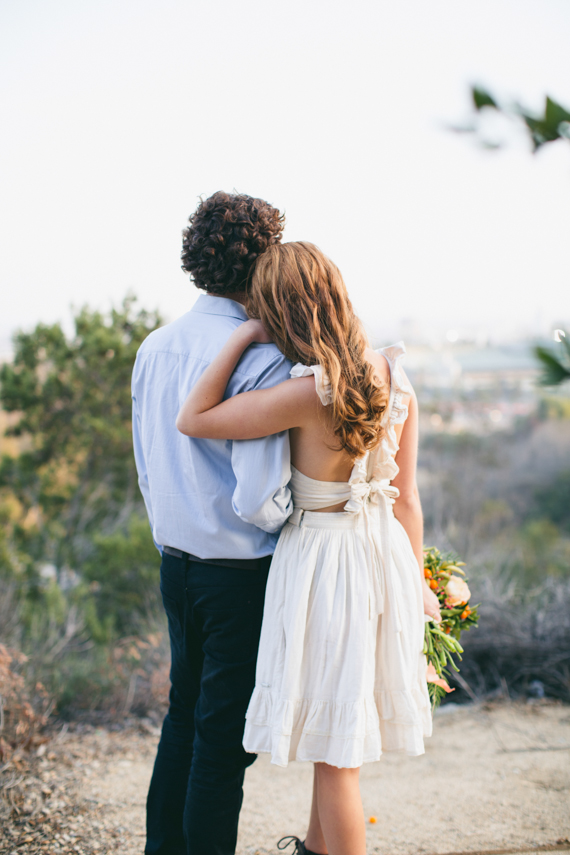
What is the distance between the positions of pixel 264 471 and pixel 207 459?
0.20 meters

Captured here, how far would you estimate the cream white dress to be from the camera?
4.48 feet

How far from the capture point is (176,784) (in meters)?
1.66

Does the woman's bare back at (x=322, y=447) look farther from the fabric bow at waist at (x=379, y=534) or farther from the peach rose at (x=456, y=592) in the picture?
the peach rose at (x=456, y=592)

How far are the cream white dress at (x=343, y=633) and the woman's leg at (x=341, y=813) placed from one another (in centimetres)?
7

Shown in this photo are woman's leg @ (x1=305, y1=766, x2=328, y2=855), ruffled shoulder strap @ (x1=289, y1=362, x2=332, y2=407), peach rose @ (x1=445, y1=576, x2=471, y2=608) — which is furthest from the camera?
peach rose @ (x1=445, y1=576, x2=471, y2=608)

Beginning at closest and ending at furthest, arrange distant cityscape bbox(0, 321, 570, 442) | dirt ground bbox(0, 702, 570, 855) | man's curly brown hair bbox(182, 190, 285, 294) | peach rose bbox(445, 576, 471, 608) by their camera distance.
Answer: man's curly brown hair bbox(182, 190, 285, 294) → peach rose bbox(445, 576, 471, 608) → dirt ground bbox(0, 702, 570, 855) → distant cityscape bbox(0, 321, 570, 442)

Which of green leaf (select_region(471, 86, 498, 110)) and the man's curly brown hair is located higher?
the man's curly brown hair

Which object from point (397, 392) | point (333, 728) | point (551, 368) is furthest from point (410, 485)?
point (551, 368)

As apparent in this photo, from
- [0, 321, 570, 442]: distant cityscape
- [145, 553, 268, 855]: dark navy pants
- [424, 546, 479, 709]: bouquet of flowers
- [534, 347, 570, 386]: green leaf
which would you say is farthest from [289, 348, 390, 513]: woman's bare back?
[0, 321, 570, 442]: distant cityscape

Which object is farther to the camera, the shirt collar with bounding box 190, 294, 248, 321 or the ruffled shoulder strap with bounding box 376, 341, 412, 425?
the shirt collar with bounding box 190, 294, 248, 321

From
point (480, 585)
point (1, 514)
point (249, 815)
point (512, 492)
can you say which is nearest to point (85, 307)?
point (1, 514)

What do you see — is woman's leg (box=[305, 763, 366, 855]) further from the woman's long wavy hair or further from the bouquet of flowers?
the woman's long wavy hair

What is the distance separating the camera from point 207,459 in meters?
1.48

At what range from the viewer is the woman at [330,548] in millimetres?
1316
